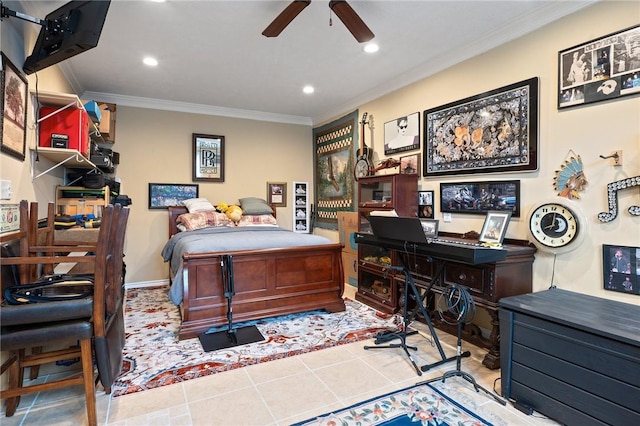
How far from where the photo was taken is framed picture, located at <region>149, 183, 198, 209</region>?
193 inches

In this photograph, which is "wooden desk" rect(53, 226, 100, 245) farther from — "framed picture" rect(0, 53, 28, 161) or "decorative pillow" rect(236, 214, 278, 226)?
"decorative pillow" rect(236, 214, 278, 226)

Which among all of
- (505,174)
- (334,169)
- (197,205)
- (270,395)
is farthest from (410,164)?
(197,205)

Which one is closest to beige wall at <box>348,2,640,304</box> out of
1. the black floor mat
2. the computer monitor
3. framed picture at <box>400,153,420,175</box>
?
framed picture at <box>400,153,420,175</box>

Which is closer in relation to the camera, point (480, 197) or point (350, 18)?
point (350, 18)

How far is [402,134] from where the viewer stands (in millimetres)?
3986

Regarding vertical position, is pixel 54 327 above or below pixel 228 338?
above

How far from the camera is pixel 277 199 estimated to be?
18.9 feet

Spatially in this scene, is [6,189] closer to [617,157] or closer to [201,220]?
[201,220]

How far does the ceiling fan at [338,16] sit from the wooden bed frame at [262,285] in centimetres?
200

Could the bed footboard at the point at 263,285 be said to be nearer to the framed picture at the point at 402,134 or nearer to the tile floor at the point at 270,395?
the tile floor at the point at 270,395

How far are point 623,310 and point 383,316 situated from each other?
80.0 inches

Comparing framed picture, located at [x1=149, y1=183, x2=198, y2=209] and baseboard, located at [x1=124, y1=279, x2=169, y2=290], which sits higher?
framed picture, located at [x1=149, y1=183, x2=198, y2=209]

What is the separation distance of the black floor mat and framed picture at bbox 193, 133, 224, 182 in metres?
2.84

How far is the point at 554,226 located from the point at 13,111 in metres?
3.89
